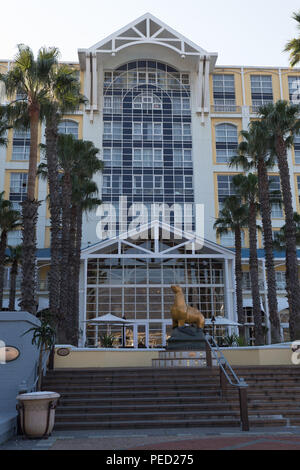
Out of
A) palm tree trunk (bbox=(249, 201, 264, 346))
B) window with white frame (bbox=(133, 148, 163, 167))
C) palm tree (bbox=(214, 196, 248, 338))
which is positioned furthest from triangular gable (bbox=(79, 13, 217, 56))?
palm tree trunk (bbox=(249, 201, 264, 346))

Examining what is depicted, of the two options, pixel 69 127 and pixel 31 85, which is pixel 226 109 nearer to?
pixel 69 127

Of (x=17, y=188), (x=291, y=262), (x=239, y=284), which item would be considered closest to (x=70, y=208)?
(x=239, y=284)

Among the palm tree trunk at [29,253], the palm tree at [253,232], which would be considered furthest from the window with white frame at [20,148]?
the palm tree trunk at [29,253]

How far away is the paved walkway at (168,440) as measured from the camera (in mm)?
8633

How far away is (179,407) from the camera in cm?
1237

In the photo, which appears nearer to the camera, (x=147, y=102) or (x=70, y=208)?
(x=70, y=208)

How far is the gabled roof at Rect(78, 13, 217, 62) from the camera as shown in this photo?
4566 cm

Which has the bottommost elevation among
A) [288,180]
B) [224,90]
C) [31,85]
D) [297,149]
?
[288,180]

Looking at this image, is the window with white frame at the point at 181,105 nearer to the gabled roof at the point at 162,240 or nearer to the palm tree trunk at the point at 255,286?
the gabled roof at the point at 162,240

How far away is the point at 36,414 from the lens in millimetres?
9914

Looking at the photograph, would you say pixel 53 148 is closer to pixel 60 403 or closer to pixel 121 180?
pixel 60 403

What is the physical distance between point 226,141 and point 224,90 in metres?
5.96
